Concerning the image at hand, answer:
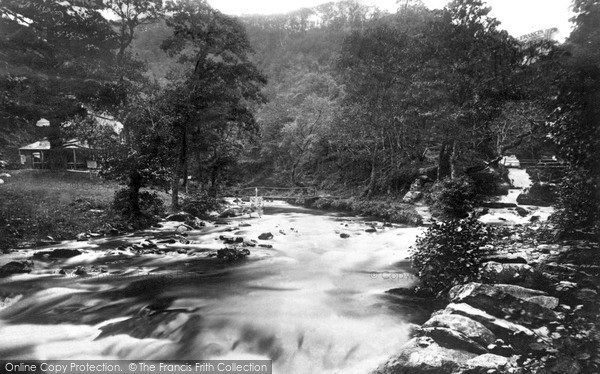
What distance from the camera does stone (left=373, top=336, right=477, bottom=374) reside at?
3.88m

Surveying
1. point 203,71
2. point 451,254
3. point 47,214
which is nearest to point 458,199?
point 451,254

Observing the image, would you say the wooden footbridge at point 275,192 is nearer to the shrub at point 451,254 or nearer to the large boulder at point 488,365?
the shrub at point 451,254

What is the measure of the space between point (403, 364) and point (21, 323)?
682cm

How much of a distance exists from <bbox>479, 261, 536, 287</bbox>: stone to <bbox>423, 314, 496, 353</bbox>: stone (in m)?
1.84

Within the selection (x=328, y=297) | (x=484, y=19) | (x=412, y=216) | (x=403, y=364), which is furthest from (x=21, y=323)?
(x=484, y=19)

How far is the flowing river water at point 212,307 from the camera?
5.32m

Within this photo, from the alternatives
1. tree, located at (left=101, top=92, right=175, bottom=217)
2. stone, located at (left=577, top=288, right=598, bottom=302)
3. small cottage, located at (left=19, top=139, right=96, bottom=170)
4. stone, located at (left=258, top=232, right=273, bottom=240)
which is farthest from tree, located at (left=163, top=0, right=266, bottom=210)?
stone, located at (left=577, top=288, right=598, bottom=302)

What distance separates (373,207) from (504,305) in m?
17.6

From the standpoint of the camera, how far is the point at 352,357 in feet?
17.0

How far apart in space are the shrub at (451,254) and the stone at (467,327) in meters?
2.08

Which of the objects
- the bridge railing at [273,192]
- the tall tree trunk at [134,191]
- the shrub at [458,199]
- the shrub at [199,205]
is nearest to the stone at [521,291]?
the shrub at [458,199]

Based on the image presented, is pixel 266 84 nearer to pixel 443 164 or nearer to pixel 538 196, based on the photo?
pixel 443 164

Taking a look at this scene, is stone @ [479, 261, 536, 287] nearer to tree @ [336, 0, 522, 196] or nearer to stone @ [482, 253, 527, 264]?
stone @ [482, 253, 527, 264]

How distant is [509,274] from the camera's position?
5.95m
